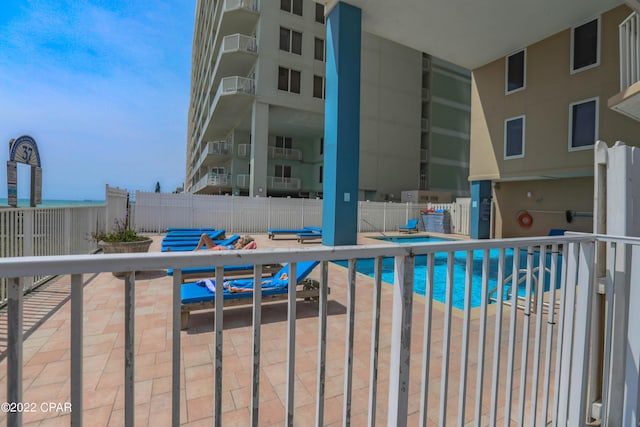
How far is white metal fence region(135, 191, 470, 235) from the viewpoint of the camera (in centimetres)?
1419

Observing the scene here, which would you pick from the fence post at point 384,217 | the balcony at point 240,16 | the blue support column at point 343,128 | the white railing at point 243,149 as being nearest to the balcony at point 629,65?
the blue support column at point 343,128

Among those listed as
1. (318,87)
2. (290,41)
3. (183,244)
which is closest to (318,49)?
(290,41)

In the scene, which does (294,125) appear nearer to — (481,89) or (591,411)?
(481,89)

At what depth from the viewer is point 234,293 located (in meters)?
4.15

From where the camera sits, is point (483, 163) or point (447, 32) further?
point (483, 163)

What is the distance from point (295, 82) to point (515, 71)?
12.9m

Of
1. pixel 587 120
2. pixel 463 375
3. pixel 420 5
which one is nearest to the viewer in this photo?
pixel 463 375

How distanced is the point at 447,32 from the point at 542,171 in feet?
20.2

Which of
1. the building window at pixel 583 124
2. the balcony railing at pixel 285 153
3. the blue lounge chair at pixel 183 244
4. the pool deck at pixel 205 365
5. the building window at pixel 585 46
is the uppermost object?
the building window at pixel 585 46

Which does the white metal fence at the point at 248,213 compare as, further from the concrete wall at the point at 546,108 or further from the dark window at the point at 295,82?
the dark window at the point at 295,82

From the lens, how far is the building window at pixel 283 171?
26828 millimetres

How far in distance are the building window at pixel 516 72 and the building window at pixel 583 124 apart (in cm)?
243

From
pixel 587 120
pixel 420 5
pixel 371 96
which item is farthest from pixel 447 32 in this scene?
pixel 371 96

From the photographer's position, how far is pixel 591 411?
87.7 inches
